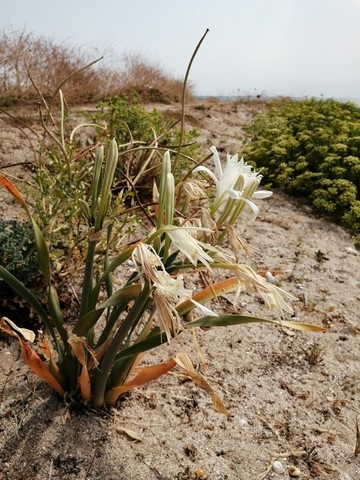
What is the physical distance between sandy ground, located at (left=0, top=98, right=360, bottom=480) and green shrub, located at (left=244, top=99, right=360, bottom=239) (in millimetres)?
1867

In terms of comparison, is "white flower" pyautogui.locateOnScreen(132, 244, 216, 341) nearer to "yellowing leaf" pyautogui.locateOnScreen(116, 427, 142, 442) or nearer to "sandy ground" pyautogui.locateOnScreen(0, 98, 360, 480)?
"sandy ground" pyautogui.locateOnScreen(0, 98, 360, 480)

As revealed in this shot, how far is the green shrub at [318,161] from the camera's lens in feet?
15.7

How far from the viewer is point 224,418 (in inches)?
79.8

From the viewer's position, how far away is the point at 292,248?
3.90 metres

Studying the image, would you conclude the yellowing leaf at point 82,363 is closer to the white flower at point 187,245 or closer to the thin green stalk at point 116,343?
the thin green stalk at point 116,343

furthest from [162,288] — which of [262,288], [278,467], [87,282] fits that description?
[278,467]

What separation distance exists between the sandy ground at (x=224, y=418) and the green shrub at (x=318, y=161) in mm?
1867

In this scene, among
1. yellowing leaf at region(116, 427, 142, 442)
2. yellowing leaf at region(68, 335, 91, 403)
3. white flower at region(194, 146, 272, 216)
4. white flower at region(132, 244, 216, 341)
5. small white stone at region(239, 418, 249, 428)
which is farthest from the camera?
small white stone at region(239, 418, 249, 428)

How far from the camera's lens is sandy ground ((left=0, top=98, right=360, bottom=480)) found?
1.69 m

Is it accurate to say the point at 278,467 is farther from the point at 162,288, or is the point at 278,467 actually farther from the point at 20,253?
the point at 20,253

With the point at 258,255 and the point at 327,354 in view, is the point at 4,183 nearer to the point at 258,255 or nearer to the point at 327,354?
the point at 327,354

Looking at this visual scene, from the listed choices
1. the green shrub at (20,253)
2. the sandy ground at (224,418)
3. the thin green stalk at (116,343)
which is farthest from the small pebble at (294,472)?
the green shrub at (20,253)

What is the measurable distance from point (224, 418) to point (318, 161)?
3.89m

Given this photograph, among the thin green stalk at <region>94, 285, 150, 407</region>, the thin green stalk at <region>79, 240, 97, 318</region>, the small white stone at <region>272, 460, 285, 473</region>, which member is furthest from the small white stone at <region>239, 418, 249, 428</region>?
the thin green stalk at <region>79, 240, 97, 318</region>
